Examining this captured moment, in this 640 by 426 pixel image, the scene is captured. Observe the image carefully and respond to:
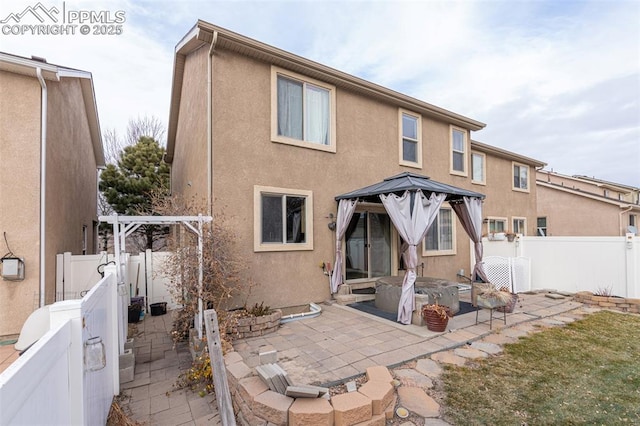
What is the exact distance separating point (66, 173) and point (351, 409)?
926cm

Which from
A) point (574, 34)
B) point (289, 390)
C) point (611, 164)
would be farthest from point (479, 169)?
point (611, 164)

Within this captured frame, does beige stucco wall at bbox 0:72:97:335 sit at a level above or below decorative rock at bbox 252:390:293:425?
above

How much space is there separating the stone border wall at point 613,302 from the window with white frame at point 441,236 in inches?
145

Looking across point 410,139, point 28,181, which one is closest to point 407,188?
point 410,139

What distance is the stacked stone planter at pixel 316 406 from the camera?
2.91 metres

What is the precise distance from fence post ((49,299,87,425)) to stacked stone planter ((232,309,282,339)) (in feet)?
9.97

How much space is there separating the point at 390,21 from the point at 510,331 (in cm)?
919

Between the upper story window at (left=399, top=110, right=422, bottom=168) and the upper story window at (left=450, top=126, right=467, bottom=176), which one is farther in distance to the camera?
the upper story window at (left=450, top=126, right=467, bottom=176)

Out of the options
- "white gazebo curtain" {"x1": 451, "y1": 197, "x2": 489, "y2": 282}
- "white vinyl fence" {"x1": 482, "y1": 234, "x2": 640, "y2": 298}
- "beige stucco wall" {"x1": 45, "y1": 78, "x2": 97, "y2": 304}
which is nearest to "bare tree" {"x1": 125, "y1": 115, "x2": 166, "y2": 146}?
"beige stucco wall" {"x1": 45, "y1": 78, "x2": 97, "y2": 304}

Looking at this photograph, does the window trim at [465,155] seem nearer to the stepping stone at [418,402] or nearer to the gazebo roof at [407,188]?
the gazebo roof at [407,188]

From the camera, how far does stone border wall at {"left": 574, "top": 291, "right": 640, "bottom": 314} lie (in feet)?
24.9

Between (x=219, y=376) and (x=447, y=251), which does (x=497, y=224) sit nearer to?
(x=447, y=251)

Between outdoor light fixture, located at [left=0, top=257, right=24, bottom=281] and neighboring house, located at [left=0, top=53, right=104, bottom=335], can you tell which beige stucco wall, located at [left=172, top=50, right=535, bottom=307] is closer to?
neighboring house, located at [left=0, top=53, right=104, bottom=335]

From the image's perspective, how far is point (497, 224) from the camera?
43.8 feet
